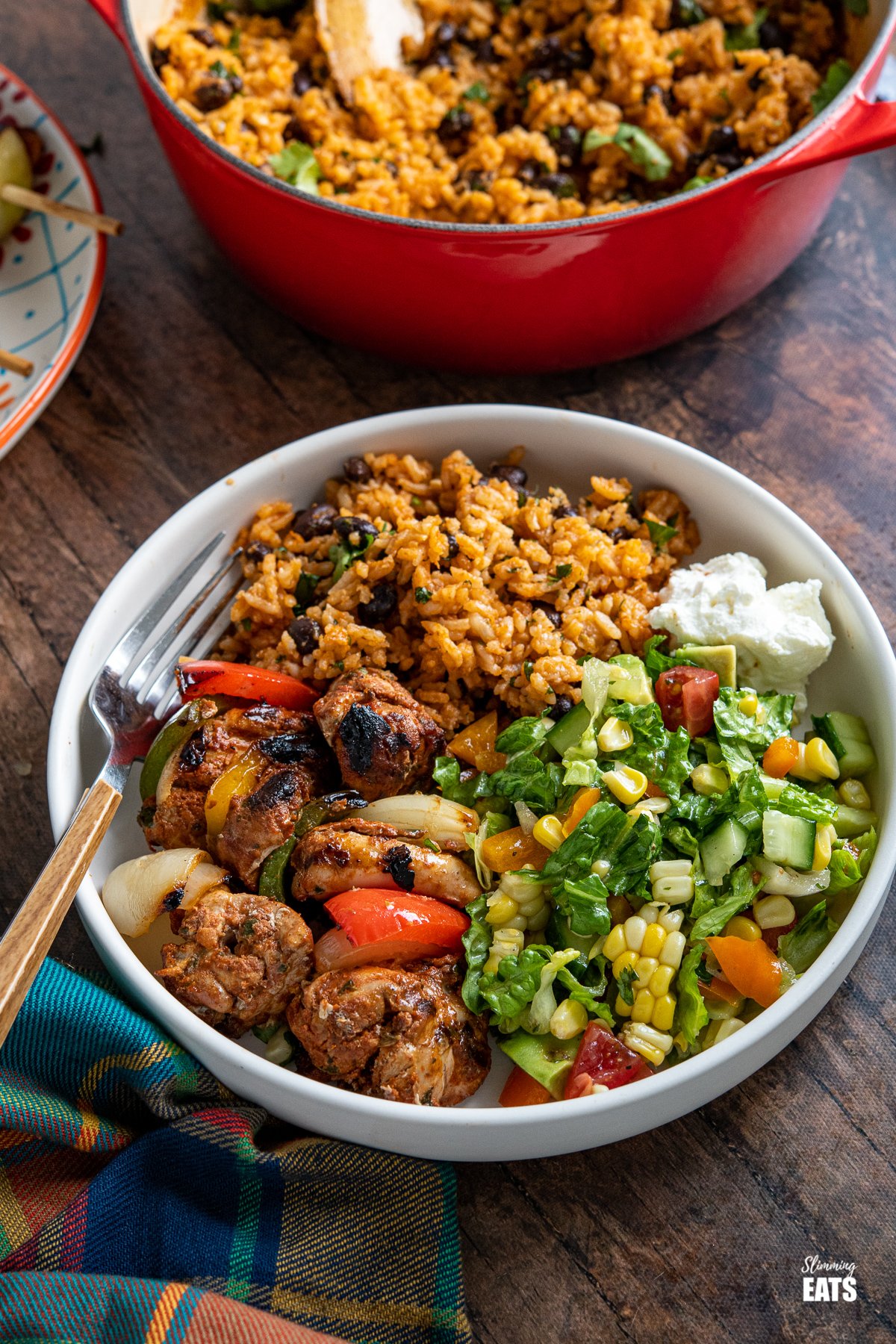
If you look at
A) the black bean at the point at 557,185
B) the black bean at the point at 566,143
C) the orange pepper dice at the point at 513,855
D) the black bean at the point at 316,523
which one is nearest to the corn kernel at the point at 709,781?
the orange pepper dice at the point at 513,855

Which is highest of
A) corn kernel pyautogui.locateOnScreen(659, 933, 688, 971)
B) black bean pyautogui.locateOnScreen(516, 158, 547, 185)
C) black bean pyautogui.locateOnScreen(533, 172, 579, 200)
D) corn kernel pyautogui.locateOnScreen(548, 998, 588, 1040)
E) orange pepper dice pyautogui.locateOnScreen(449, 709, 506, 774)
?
black bean pyautogui.locateOnScreen(516, 158, 547, 185)

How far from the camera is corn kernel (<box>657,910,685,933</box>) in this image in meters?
2.19

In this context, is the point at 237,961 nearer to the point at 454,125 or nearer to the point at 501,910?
the point at 501,910

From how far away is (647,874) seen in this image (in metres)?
2.22

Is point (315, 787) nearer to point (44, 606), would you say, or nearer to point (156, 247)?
point (44, 606)

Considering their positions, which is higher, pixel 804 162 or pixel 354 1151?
pixel 804 162

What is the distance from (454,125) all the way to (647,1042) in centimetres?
234

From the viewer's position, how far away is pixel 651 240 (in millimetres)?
2600

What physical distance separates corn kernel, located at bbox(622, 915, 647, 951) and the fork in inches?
39.4

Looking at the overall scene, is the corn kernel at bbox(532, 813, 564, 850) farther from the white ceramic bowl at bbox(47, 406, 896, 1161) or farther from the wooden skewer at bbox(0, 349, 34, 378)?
the wooden skewer at bbox(0, 349, 34, 378)

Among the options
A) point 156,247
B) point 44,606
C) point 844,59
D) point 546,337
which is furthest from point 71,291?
point 844,59

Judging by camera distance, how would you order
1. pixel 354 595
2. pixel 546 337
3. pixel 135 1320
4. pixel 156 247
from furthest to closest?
pixel 156 247, pixel 546 337, pixel 354 595, pixel 135 1320

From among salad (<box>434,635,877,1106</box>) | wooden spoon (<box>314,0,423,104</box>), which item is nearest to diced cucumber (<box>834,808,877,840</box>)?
salad (<box>434,635,877,1106</box>)

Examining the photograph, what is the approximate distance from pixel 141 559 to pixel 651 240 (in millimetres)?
1328
